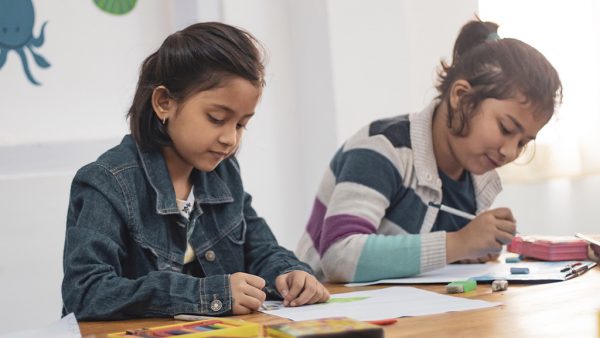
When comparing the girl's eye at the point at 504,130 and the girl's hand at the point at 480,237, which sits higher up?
the girl's eye at the point at 504,130

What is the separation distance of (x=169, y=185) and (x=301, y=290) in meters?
0.25

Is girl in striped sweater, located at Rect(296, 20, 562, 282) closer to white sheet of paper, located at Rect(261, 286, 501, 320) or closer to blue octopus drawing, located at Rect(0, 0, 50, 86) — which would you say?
white sheet of paper, located at Rect(261, 286, 501, 320)

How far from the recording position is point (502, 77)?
5.07 ft

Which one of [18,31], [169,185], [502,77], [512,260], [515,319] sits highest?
[18,31]


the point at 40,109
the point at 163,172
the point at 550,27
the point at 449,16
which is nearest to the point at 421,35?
the point at 449,16

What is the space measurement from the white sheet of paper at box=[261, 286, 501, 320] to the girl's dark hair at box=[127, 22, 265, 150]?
32 centimetres

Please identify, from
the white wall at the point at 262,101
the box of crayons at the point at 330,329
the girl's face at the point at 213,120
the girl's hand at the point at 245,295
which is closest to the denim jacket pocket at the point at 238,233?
the girl's face at the point at 213,120

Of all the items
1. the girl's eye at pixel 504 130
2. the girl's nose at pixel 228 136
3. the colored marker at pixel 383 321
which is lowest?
the colored marker at pixel 383 321

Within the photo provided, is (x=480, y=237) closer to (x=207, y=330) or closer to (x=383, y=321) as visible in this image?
(x=383, y=321)

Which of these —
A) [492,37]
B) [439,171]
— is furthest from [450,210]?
[492,37]

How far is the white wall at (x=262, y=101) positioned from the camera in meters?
2.04

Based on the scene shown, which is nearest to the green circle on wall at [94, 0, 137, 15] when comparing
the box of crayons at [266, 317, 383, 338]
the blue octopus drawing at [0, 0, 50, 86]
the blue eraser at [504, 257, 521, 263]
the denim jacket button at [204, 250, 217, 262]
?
the blue octopus drawing at [0, 0, 50, 86]

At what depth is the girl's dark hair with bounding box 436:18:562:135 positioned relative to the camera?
1533 mm

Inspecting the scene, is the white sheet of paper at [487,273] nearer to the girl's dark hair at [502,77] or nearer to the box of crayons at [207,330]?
the girl's dark hair at [502,77]
